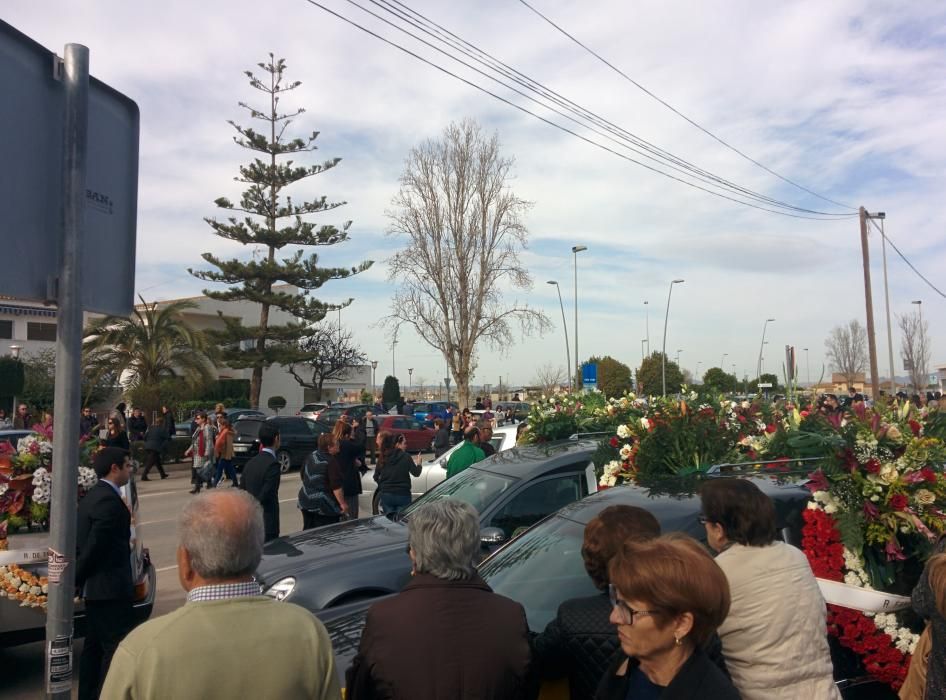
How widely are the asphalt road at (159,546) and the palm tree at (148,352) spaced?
28.4 ft

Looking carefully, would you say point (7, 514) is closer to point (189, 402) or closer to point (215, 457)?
point (215, 457)

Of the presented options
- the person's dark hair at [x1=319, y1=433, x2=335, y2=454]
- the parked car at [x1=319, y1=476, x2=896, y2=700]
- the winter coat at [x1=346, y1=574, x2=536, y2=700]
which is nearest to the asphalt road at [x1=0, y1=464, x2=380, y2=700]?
the person's dark hair at [x1=319, y1=433, x2=335, y2=454]

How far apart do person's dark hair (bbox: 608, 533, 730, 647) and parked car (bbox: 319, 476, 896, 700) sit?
1.69 meters

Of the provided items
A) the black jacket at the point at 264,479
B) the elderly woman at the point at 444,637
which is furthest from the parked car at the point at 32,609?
the elderly woman at the point at 444,637

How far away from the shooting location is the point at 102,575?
512cm

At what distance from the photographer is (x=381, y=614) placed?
271cm

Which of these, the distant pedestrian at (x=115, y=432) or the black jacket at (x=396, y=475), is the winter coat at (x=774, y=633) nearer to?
the black jacket at (x=396, y=475)

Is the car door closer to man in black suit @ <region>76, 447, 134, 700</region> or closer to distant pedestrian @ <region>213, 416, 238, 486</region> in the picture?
man in black suit @ <region>76, 447, 134, 700</region>

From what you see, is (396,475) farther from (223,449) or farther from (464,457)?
(223,449)

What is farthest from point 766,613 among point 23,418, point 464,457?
point 23,418

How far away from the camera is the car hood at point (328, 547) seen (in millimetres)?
5977

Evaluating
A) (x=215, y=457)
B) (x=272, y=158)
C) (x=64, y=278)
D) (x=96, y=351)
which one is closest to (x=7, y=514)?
(x=64, y=278)

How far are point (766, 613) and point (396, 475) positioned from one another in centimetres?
711

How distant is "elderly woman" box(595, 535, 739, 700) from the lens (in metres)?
2.24
